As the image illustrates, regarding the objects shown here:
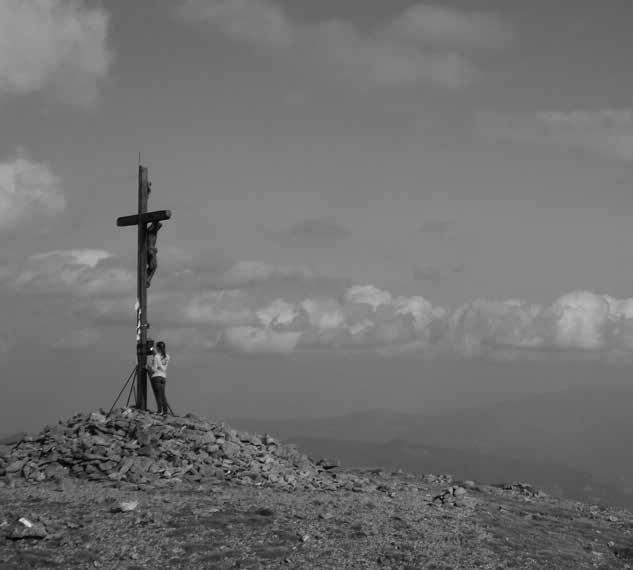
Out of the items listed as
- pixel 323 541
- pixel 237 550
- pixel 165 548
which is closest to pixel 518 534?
pixel 323 541

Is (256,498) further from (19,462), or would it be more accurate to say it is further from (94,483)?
(19,462)

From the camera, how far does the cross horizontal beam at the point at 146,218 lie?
32031mm

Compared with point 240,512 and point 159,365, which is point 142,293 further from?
point 240,512

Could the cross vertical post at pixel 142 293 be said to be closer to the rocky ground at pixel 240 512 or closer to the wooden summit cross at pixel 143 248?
the wooden summit cross at pixel 143 248

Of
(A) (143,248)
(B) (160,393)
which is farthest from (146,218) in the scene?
(B) (160,393)

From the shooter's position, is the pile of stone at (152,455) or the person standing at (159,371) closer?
the pile of stone at (152,455)

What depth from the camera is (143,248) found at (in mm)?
32906

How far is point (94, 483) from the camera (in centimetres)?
2539

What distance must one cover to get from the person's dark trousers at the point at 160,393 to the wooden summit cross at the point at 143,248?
52 centimetres

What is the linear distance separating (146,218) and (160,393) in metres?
7.31

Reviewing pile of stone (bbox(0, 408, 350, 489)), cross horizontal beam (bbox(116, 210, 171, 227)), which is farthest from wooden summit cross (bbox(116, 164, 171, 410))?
pile of stone (bbox(0, 408, 350, 489))

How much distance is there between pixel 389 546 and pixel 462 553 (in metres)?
1.97

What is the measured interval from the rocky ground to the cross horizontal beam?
807 centimetres

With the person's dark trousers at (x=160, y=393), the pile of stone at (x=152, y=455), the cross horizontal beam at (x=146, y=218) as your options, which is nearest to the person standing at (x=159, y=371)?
the person's dark trousers at (x=160, y=393)
